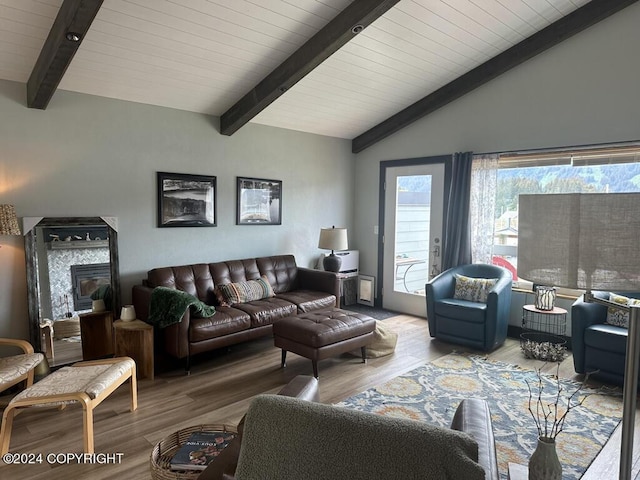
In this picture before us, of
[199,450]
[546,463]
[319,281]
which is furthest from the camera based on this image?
[319,281]

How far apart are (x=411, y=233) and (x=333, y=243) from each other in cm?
117

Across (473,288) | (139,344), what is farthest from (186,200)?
(473,288)

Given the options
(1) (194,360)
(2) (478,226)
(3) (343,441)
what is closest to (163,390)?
(1) (194,360)

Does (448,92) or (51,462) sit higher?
(448,92)

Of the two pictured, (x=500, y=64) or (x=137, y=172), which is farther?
(x=500, y=64)

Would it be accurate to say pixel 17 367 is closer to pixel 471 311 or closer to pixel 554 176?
pixel 471 311

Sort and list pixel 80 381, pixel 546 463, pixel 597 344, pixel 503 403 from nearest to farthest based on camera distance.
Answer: pixel 546 463
pixel 80 381
pixel 503 403
pixel 597 344

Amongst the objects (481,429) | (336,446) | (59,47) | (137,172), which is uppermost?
(59,47)

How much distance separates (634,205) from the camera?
1098 mm

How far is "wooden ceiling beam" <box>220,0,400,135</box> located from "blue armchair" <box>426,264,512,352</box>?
2694 millimetres

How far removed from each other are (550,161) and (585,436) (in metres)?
3.06

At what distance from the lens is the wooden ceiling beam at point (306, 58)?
3420 millimetres

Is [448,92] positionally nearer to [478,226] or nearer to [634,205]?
[478,226]

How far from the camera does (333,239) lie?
566cm
